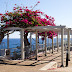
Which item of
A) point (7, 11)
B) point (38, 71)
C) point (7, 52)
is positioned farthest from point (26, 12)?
point (38, 71)

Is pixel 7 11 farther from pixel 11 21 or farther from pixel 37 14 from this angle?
pixel 37 14

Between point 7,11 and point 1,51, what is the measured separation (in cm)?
306

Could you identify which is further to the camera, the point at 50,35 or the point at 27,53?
the point at 50,35

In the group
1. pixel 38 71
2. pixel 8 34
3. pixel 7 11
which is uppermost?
pixel 7 11

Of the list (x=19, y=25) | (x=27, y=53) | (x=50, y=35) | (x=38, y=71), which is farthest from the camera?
(x=50, y=35)

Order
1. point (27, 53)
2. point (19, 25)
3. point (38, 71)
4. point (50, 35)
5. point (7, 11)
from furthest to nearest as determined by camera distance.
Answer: point (50, 35) < point (27, 53) < point (7, 11) < point (19, 25) < point (38, 71)

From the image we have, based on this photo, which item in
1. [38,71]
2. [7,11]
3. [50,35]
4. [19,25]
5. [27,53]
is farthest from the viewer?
[50,35]

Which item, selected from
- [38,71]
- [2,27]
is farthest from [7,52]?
[38,71]

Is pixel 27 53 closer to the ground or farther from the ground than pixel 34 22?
closer to the ground

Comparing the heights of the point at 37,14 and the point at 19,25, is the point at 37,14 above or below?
above

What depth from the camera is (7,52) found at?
511 inches

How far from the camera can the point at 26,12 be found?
11891 millimetres

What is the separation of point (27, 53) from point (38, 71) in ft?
20.2

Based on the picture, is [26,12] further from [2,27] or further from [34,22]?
[2,27]
